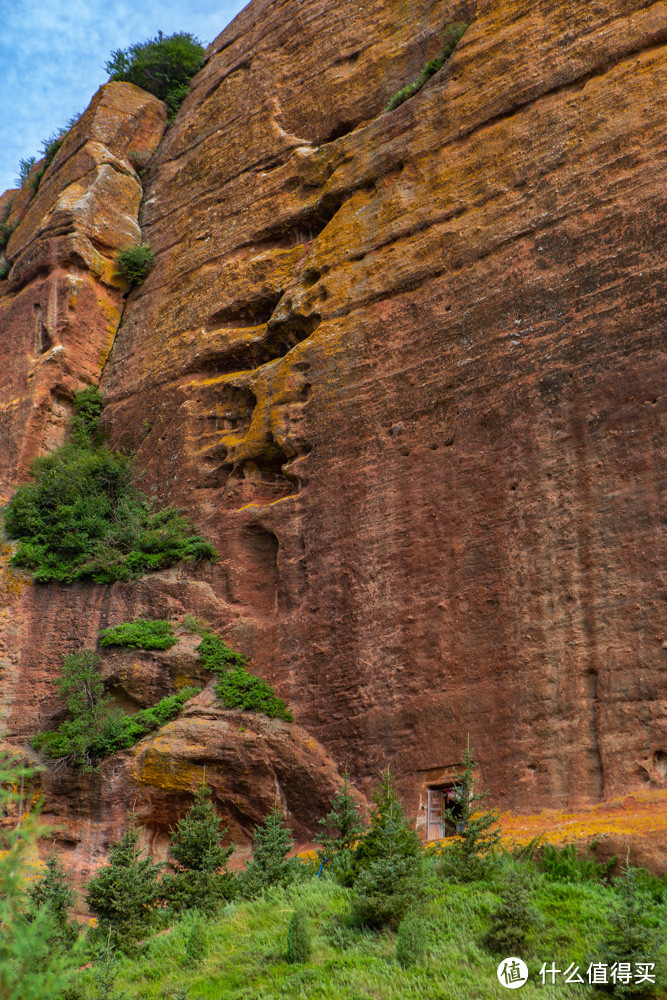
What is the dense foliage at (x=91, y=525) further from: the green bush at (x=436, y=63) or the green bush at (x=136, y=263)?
the green bush at (x=436, y=63)

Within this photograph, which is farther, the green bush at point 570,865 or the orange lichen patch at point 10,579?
the orange lichen patch at point 10,579

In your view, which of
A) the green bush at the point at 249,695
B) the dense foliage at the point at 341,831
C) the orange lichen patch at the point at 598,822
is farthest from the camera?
the green bush at the point at 249,695

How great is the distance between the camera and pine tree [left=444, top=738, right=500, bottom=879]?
10.4 metres

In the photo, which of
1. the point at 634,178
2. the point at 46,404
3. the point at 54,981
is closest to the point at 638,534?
the point at 634,178

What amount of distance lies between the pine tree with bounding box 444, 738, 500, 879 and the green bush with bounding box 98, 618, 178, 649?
6.23 m

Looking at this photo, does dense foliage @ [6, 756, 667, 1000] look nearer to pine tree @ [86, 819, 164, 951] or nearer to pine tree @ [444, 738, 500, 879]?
pine tree @ [86, 819, 164, 951]

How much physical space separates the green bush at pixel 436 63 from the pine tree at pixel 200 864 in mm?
12822

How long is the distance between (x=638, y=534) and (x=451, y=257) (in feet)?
19.3

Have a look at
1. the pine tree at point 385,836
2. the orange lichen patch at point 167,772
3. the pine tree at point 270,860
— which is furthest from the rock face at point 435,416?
the orange lichen patch at point 167,772

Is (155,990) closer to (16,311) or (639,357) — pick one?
(639,357)

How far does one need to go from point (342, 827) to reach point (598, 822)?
3.28m

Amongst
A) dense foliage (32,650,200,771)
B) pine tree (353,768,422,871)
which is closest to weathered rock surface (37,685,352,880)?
dense foliage (32,650,200,771)

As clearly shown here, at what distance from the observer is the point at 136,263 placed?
22.3 meters

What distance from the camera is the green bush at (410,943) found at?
8969 millimetres
